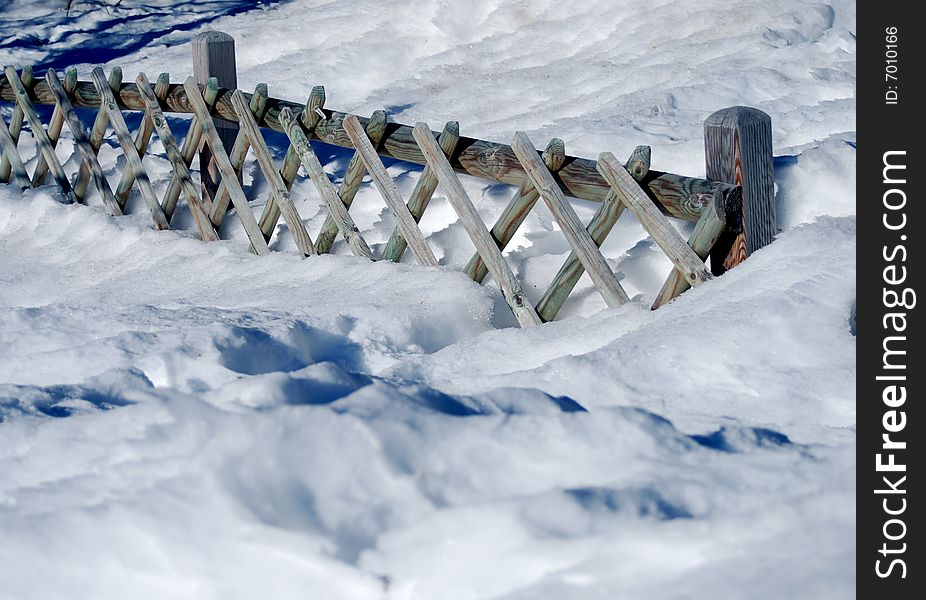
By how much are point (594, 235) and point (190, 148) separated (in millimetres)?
2334

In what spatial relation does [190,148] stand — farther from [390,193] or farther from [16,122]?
[16,122]

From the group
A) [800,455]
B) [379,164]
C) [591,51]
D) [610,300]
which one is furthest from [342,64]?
[800,455]

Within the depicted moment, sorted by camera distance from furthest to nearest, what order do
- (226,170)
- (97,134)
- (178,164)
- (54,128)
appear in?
(54,128) → (97,134) → (178,164) → (226,170)

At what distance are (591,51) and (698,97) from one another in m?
1.44

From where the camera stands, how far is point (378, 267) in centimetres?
354

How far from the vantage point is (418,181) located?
3.61 metres

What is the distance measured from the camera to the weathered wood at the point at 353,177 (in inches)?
144

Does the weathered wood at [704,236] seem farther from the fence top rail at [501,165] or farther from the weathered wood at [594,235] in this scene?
the weathered wood at [594,235]

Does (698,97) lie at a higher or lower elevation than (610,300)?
higher

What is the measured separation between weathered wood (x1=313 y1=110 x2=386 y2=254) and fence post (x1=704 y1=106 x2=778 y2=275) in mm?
1354

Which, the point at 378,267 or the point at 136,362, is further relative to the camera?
the point at 378,267

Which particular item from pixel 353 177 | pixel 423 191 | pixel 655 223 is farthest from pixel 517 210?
pixel 353 177

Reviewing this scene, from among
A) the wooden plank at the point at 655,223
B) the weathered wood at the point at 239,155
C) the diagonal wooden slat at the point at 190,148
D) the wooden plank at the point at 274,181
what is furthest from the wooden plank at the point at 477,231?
the diagonal wooden slat at the point at 190,148
